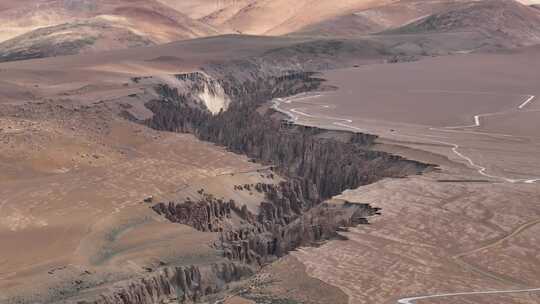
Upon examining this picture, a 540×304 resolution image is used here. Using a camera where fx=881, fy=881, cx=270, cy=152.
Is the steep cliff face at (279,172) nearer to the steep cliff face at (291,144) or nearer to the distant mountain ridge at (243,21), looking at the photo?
the steep cliff face at (291,144)

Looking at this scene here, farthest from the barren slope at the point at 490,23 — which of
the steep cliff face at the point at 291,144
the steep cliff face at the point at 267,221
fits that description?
the steep cliff face at the point at 267,221

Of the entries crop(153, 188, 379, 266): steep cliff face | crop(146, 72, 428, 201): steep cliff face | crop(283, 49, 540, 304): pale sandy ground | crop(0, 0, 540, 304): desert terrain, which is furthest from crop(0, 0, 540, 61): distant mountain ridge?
crop(153, 188, 379, 266): steep cliff face

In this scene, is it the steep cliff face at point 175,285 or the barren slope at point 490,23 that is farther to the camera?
the barren slope at point 490,23

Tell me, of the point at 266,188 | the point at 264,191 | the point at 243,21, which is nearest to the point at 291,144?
the point at 266,188

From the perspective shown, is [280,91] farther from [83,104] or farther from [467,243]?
[467,243]

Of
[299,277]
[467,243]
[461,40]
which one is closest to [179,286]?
[299,277]
